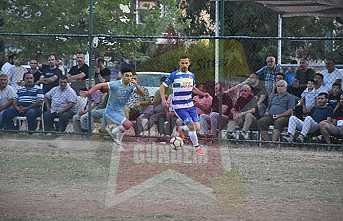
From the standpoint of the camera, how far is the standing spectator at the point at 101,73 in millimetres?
16688

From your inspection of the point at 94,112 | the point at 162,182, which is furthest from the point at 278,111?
the point at 162,182

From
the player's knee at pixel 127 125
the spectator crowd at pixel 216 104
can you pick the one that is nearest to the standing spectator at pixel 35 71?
the spectator crowd at pixel 216 104

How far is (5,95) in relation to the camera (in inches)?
663

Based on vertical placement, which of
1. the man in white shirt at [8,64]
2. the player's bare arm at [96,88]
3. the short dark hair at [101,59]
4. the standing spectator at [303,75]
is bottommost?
the player's bare arm at [96,88]

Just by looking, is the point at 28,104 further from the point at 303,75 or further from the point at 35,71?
the point at 303,75

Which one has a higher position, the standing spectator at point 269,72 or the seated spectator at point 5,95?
the standing spectator at point 269,72

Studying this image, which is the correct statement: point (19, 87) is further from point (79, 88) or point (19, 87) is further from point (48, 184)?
point (48, 184)

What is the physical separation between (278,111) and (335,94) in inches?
44.1

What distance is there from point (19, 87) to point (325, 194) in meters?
8.30

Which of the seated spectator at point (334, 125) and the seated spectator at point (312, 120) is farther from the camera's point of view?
the seated spectator at point (312, 120)

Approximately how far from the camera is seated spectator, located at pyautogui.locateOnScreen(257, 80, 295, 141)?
15.2m

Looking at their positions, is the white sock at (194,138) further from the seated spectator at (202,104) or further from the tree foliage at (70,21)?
the tree foliage at (70,21)

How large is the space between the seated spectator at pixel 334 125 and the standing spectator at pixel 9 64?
688 centimetres

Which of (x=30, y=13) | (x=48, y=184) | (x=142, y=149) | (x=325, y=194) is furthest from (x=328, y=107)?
(x=30, y=13)
